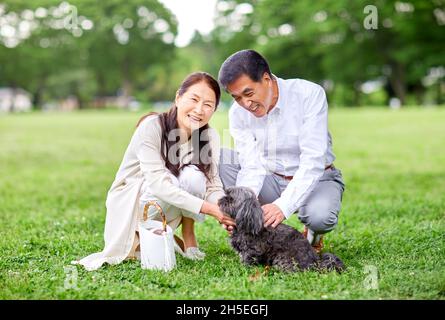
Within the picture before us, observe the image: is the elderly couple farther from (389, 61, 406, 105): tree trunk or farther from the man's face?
(389, 61, 406, 105): tree trunk

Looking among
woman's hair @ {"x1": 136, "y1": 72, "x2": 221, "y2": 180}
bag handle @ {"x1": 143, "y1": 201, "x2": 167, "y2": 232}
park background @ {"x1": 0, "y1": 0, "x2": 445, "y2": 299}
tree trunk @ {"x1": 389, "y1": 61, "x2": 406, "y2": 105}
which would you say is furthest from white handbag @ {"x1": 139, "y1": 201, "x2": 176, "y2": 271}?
tree trunk @ {"x1": 389, "y1": 61, "x2": 406, "y2": 105}

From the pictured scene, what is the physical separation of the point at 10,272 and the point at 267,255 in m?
1.71

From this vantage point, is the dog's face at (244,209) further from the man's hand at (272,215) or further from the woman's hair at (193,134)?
the woman's hair at (193,134)

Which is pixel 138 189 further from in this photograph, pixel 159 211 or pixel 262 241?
pixel 262 241

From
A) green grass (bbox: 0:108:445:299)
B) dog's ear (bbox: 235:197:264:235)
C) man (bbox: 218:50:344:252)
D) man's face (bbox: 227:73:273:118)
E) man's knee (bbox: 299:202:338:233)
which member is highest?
man's face (bbox: 227:73:273:118)

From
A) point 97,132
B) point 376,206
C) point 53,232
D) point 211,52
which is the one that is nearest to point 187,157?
point 53,232

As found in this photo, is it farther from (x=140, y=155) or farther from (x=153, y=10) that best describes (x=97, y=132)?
(x=140, y=155)

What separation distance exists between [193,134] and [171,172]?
31 cm

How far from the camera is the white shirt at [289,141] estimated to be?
3.94 meters

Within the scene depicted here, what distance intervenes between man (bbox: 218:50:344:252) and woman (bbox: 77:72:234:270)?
228 mm

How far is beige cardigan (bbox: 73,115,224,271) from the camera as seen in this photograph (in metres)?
3.95

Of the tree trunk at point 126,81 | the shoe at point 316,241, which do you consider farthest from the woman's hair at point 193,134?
the tree trunk at point 126,81

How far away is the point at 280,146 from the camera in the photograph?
14.0 feet
